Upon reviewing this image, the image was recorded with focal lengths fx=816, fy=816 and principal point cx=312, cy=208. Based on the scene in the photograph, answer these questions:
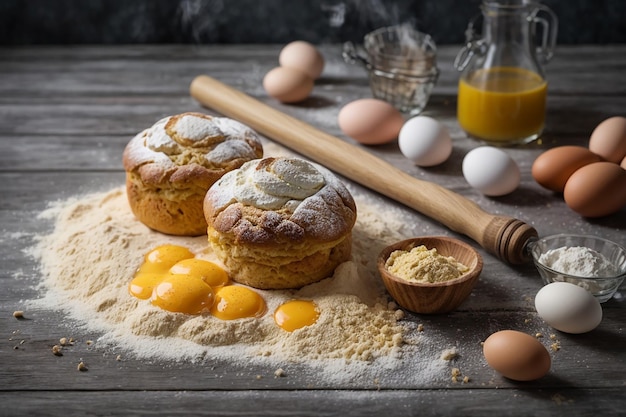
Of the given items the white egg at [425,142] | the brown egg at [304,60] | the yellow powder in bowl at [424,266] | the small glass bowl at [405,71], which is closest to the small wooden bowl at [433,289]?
the yellow powder in bowl at [424,266]

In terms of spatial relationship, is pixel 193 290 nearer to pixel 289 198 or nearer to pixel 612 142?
pixel 289 198

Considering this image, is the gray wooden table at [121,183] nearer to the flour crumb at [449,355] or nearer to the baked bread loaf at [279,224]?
the flour crumb at [449,355]

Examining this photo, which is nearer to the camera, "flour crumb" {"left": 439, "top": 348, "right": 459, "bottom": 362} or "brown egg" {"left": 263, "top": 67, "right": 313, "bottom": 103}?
"flour crumb" {"left": 439, "top": 348, "right": 459, "bottom": 362}

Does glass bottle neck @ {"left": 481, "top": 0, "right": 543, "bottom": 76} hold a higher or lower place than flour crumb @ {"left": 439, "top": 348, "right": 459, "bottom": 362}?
higher

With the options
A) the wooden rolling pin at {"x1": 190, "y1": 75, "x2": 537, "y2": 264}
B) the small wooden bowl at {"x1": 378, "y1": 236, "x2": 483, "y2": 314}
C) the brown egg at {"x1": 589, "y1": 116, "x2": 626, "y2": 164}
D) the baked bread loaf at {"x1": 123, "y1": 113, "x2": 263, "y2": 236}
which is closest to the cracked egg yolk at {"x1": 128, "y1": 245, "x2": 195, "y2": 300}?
the baked bread loaf at {"x1": 123, "y1": 113, "x2": 263, "y2": 236}

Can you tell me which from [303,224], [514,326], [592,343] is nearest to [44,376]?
[303,224]

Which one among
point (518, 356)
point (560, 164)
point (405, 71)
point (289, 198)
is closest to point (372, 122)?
point (405, 71)

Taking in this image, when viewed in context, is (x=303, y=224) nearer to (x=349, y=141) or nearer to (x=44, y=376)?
(x=44, y=376)

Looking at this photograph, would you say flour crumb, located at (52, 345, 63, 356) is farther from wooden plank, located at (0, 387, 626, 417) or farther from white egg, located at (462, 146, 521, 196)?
white egg, located at (462, 146, 521, 196)
